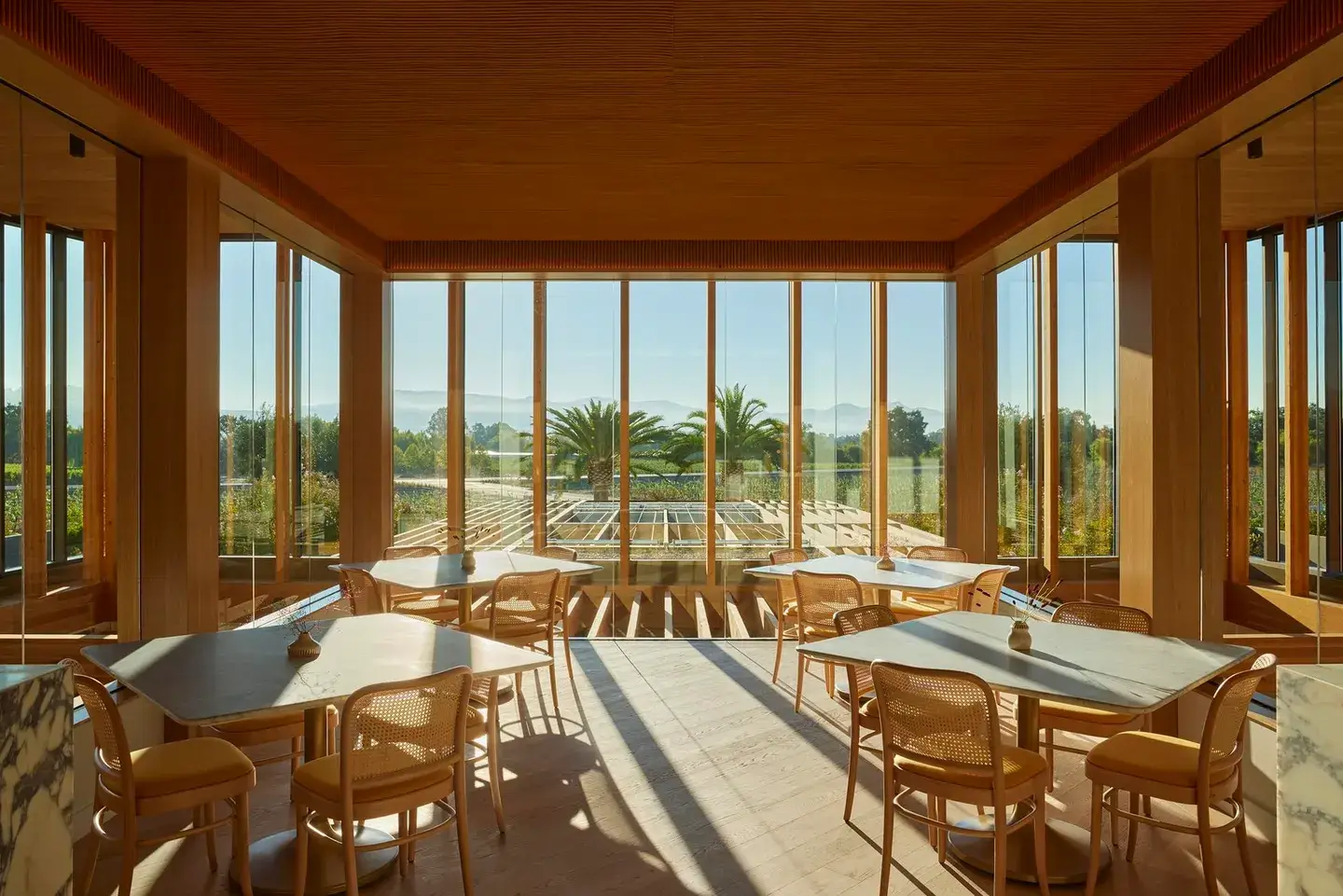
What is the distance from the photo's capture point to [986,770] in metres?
2.94

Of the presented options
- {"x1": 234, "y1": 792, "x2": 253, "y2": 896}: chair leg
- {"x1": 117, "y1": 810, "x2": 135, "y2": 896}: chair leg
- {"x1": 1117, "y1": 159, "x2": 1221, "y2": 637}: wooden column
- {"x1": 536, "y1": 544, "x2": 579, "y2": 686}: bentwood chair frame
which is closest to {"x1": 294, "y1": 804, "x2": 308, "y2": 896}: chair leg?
→ {"x1": 234, "y1": 792, "x2": 253, "y2": 896}: chair leg

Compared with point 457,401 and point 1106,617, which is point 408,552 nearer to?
point 457,401

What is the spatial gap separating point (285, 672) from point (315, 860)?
0.79 meters

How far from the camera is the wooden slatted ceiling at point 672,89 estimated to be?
3322 mm

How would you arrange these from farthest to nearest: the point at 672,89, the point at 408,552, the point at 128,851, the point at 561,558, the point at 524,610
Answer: the point at 561,558 → the point at 408,552 → the point at 524,610 → the point at 672,89 → the point at 128,851

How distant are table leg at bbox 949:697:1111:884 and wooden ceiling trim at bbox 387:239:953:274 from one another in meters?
4.55

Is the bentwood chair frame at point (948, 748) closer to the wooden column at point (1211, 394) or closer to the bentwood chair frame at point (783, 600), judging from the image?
the wooden column at point (1211, 394)

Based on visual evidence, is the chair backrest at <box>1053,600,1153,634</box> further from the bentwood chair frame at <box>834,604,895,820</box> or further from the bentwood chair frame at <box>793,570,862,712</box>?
the bentwood chair frame at <box>793,570,862,712</box>

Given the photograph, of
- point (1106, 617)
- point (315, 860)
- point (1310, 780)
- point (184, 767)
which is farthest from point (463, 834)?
point (1106, 617)

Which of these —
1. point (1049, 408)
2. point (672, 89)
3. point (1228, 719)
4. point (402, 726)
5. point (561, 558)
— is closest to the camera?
point (402, 726)

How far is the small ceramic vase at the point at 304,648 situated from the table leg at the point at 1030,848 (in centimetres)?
274

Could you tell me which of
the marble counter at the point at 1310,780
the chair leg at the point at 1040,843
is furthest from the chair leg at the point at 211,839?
the marble counter at the point at 1310,780

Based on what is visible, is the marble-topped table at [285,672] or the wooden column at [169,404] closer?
the marble-topped table at [285,672]

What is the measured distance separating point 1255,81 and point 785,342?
169 inches
